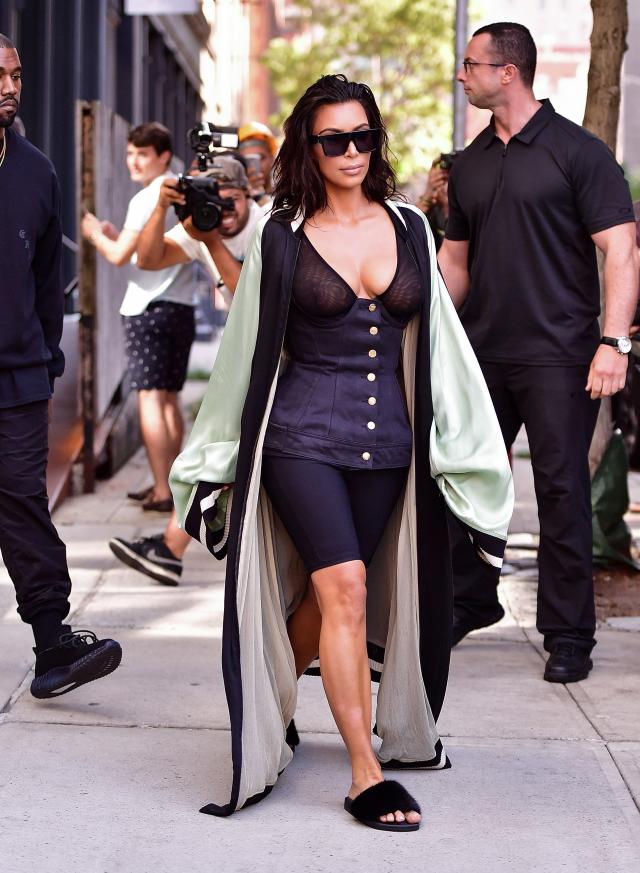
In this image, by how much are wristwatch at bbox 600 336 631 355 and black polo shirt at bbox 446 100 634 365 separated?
0.82 feet

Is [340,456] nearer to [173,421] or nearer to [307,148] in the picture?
[307,148]

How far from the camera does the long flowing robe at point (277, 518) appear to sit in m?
4.04

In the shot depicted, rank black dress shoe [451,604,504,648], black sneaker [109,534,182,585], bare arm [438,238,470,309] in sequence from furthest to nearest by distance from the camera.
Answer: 1. black sneaker [109,534,182,585]
2. black dress shoe [451,604,504,648]
3. bare arm [438,238,470,309]

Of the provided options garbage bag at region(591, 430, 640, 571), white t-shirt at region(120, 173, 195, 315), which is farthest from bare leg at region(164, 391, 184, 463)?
garbage bag at region(591, 430, 640, 571)

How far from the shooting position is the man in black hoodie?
4.82m

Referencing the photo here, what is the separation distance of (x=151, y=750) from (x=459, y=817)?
102 centimetres

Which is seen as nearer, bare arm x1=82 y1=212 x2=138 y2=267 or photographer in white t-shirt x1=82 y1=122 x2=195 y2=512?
bare arm x1=82 y1=212 x2=138 y2=267

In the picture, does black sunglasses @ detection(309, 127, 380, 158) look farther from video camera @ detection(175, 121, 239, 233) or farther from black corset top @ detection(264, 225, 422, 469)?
video camera @ detection(175, 121, 239, 233)

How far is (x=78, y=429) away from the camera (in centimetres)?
1003

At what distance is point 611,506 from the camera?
741 centimetres

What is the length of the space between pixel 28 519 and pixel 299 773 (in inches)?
49.0

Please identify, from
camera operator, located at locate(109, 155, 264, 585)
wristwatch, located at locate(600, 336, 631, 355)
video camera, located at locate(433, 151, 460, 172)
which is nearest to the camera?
wristwatch, located at locate(600, 336, 631, 355)

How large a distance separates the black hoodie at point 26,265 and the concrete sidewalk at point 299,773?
1.08 meters

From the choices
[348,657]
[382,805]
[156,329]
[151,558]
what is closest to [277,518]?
[348,657]
